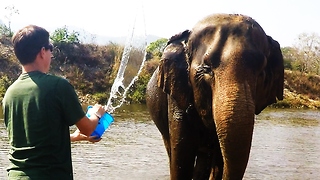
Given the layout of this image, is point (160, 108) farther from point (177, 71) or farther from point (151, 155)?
point (151, 155)

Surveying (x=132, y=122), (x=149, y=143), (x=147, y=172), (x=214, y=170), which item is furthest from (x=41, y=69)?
(x=132, y=122)

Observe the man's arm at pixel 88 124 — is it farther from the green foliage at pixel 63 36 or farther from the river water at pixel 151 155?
the green foliage at pixel 63 36

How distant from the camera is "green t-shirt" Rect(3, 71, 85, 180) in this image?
3568mm

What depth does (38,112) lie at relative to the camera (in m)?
3.59

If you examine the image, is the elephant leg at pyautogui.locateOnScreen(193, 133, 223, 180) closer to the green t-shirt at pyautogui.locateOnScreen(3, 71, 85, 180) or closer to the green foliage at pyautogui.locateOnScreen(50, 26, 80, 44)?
the green t-shirt at pyautogui.locateOnScreen(3, 71, 85, 180)

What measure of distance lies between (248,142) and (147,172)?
743 cm

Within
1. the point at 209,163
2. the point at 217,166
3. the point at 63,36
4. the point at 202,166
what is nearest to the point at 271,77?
the point at 217,166

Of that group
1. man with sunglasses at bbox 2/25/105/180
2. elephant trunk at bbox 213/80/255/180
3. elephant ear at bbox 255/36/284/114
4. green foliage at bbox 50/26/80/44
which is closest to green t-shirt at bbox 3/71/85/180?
man with sunglasses at bbox 2/25/105/180

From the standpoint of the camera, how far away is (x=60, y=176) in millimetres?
3660

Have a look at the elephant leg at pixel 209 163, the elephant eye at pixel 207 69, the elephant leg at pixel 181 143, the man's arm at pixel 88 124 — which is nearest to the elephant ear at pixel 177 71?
the elephant leg at pixel 181 143

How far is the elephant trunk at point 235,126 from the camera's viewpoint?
4.53m

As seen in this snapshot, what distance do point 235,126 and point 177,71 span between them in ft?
4.94

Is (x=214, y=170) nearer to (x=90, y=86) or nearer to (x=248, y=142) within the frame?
(x=248, y=142)

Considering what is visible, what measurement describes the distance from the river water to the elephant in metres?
4.92
